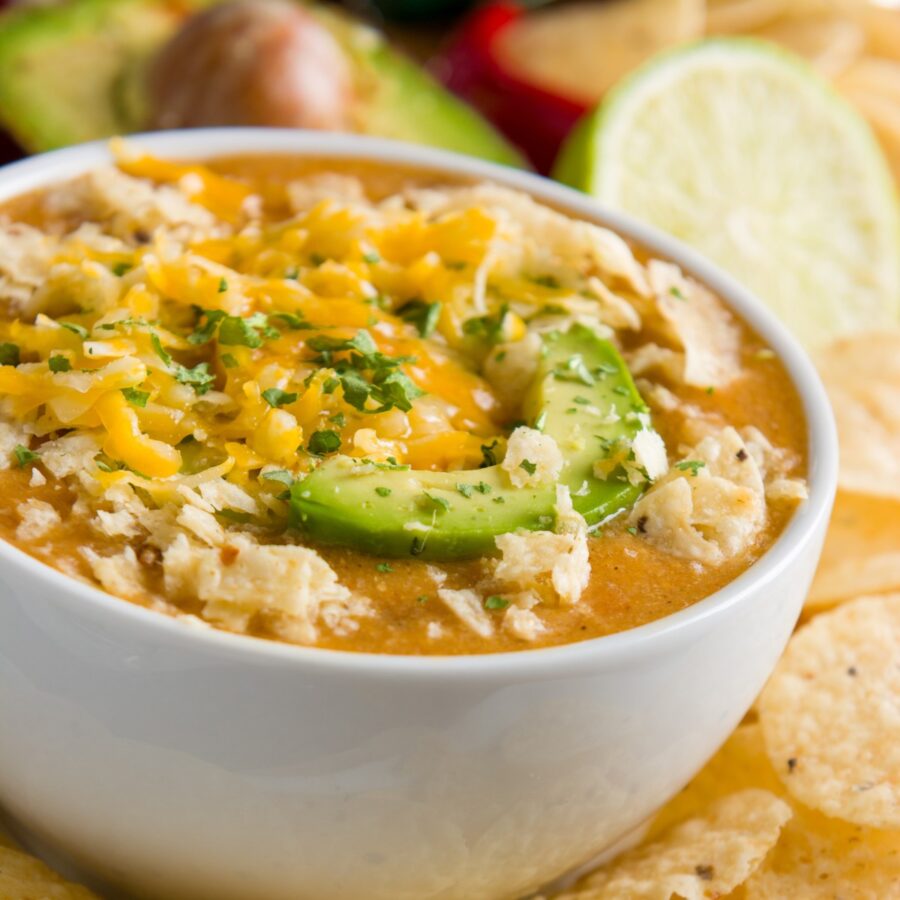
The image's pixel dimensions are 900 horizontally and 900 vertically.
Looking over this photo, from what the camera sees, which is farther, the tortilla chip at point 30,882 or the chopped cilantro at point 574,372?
the chopped cilantro at point 574,372

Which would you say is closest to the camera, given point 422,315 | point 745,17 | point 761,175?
point 422,315

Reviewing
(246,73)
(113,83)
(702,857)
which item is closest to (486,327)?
(702,857)

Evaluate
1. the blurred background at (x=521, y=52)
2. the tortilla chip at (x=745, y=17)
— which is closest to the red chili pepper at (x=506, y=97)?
the blurred background at (x=521, y=52)

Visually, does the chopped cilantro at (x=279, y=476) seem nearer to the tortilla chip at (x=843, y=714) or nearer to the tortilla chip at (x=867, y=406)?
the tortilla chip at (x=843, y=714)

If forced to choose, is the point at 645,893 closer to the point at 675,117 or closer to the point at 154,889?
the point at 154,889

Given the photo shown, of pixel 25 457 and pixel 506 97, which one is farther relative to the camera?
pixel 506 97

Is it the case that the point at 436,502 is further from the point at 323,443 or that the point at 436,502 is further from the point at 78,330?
the point at 78,330

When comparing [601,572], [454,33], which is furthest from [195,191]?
[454,33]
